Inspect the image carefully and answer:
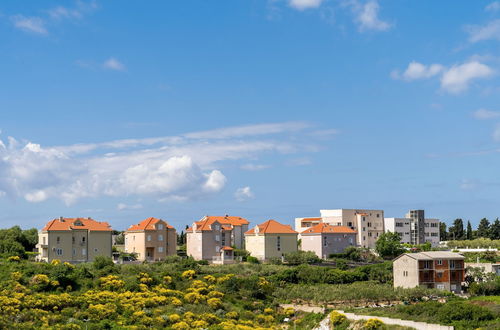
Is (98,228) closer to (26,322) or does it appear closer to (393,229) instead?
(26,322)

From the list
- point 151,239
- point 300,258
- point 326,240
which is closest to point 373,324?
point 300,258

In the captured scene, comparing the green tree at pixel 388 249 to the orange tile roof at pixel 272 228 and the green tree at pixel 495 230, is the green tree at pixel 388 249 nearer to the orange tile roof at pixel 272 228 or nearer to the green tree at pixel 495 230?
the orange tile roof at pixel 272 228

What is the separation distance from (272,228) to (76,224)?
25.6 metres

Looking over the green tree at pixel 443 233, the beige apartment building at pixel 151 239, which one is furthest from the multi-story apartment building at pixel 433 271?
the green tree at pixel 443 233

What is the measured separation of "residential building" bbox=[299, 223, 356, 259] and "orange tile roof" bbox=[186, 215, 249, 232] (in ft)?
31.7

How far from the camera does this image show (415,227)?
120 metres

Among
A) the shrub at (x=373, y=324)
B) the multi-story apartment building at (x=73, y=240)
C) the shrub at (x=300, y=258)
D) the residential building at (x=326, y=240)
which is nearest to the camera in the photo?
the shrub at (x=373, y=324)

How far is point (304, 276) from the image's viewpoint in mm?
67688

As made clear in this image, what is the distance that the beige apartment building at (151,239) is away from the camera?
8356 centimetres

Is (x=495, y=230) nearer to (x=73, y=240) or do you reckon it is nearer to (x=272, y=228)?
(x=272, y=228)

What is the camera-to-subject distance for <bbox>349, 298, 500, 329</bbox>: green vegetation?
153ft

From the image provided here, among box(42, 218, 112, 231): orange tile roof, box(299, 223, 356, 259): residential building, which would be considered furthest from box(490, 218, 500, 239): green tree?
box(42, 218, 112, 231): orange tile roof

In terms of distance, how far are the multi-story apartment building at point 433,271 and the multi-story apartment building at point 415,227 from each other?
169 feet

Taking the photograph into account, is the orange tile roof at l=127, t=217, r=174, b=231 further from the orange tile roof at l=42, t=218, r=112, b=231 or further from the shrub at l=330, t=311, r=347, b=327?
the shrub at l=330, t=311, r=347, b=327
